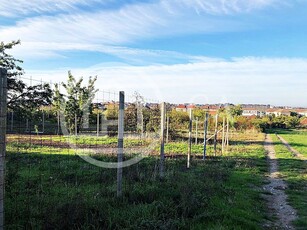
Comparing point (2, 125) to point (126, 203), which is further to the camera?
point (126, 203)

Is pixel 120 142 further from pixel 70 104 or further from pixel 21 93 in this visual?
pixel 70 104

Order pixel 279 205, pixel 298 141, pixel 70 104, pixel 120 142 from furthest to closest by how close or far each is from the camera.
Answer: pixel 298 141 < pixel 70 104 < pixel 279 205 < pixel 120 142

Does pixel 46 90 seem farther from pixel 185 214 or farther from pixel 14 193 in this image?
pixel 185 214

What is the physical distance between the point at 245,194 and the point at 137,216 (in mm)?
4030

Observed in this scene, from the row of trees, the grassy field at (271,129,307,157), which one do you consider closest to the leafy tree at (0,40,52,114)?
the row of trees

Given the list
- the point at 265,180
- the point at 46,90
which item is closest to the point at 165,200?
the point at 46,90

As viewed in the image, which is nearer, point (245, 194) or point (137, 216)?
point (137, 216)

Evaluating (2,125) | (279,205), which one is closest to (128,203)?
(2,125)

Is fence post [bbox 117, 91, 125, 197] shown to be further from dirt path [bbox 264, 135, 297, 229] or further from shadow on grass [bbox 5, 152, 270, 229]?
dirt path [bbox 264, 135, 297, 229]

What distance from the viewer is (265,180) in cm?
1080

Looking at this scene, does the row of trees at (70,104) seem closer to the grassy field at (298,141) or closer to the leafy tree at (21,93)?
the leafy tree at (21,93)

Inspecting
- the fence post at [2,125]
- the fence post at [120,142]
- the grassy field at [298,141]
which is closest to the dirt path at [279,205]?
the fence post at [120,142]

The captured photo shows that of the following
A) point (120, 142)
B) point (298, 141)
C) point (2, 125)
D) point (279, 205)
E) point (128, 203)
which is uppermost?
point (2, 125)

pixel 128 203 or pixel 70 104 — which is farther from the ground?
pixel 70 104
